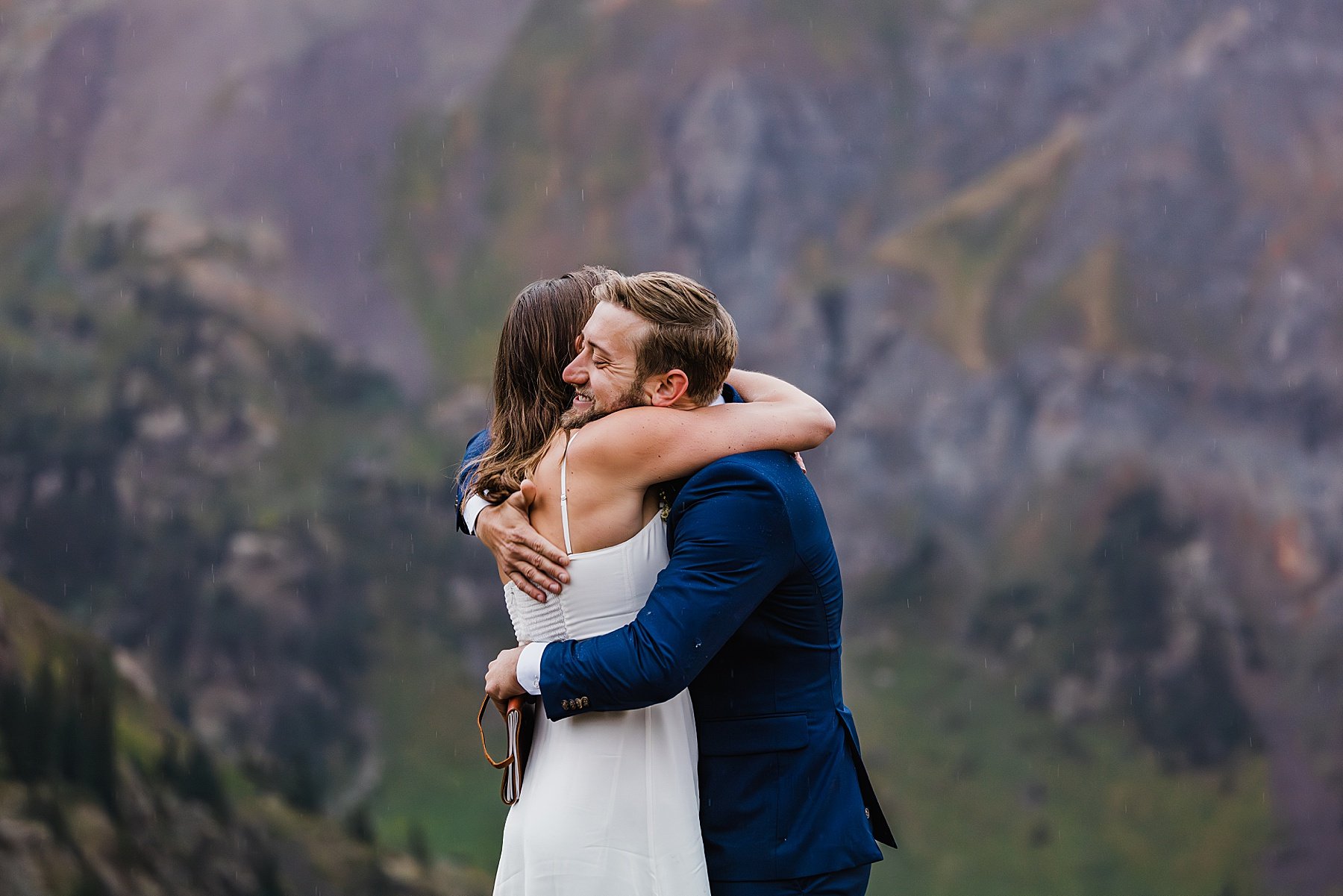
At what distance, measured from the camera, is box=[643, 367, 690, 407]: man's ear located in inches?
80.5

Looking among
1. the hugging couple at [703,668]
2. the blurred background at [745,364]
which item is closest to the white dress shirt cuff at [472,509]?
the hugging couple at [703,668]

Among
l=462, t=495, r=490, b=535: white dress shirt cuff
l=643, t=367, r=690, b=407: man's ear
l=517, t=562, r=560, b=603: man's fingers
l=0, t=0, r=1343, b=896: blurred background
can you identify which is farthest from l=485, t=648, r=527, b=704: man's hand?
l=0, t=0, r=1343, b=896: blurred background

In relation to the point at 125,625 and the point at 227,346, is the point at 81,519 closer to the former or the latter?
the point at 125,625

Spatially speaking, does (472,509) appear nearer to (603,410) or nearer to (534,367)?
(534,367)

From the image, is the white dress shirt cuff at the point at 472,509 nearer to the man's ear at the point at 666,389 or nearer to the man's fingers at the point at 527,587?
the man's fingers at the point at 527,587

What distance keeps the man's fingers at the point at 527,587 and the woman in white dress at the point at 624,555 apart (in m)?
0.02

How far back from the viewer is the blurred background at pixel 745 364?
8.15 meters

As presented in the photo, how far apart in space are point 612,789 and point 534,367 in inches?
30.7

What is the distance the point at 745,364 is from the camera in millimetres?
9203

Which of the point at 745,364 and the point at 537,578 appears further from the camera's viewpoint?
the point at 745,364

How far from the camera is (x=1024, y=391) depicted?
29.1 ft

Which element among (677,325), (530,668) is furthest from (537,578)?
(677,325)

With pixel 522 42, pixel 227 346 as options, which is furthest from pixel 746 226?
pixel 227 346

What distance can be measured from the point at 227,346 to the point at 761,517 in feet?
25.4
